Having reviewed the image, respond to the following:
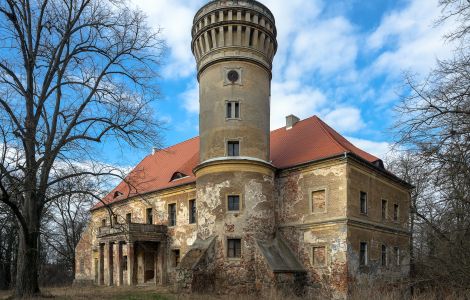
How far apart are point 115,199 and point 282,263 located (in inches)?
676

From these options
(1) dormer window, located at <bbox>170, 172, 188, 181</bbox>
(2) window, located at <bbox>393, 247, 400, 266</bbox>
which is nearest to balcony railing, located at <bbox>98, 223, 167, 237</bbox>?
(1) dormer window, located at <bbox>170, 172, 188, 181</bbox>

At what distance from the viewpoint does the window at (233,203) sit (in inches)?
811

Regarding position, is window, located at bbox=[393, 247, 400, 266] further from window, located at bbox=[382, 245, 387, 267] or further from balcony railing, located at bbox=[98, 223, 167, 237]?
balcony railing, located at bbox=[98, 223, 167, 237]

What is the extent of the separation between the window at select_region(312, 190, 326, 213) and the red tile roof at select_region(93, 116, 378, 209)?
1.69m

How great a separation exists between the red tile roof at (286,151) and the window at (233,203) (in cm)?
324

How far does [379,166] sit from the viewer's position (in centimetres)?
2334

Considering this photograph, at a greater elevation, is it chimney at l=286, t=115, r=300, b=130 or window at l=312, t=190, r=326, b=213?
chimney at l=286, t=115, r=300, b=130

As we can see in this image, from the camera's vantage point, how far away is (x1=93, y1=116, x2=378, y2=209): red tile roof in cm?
2150

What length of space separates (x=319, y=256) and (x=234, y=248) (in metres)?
4.03

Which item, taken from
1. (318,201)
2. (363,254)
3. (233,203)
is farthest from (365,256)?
(233,203)

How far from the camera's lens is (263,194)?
68.9ft

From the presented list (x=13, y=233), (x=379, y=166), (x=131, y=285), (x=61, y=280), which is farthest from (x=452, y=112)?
(x=61, y=280)

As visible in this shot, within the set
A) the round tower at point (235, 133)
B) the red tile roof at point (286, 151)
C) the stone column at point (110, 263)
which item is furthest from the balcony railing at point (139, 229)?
the round tower at point (235, 133)

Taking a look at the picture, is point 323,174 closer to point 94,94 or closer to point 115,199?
point 94,94
